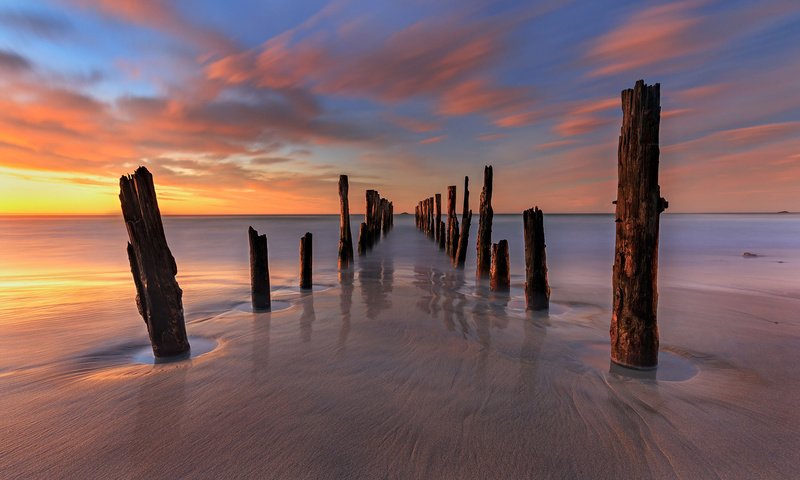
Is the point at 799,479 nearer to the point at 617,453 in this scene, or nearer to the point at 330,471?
the point at 617,453

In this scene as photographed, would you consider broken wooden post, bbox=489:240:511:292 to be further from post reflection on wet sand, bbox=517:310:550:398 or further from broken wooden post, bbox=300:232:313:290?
broken wooden post, bbox=300:232:313:290

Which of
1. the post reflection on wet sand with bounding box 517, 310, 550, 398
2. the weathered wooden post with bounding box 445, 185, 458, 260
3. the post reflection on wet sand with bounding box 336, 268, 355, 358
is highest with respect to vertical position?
the weathered wooden post with bounding box 445, 185, 458, 260

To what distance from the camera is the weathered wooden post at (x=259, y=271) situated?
24.2 ft

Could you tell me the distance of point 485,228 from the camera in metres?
11.0

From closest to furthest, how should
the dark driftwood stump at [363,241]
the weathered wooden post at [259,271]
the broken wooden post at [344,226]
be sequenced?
the weathered wooden post at [259,271]
the broken wooden post at [344,226]
the dark driftwood stump at [363,241]

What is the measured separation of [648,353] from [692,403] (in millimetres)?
802

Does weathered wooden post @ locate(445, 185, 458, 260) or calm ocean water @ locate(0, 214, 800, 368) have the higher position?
weathered wooden post @ locate(445, 185, 458, 260)

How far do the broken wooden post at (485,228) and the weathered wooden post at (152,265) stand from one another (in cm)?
810

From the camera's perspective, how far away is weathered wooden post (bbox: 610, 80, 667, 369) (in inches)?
158

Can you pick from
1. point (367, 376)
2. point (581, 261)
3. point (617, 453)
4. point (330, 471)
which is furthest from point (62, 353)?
point (581, 261)

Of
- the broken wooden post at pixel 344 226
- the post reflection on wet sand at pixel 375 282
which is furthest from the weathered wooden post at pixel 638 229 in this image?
the broken wooden post at pixel 344 226

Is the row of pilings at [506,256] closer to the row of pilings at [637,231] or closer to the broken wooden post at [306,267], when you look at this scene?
the row of pilings at [637,231]

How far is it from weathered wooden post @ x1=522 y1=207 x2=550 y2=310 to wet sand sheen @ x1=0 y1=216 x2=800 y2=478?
3.36ft

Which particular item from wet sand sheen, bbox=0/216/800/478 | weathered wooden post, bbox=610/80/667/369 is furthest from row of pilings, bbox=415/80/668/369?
wet sand sheen, bbox=0/216/800/478
